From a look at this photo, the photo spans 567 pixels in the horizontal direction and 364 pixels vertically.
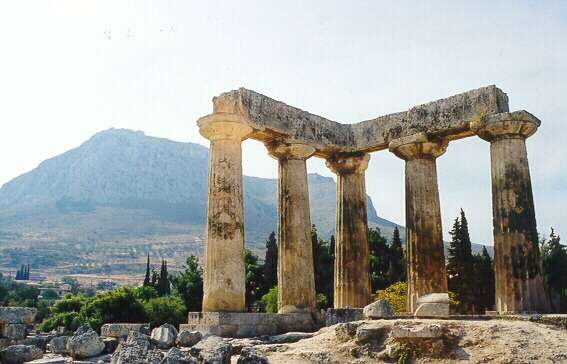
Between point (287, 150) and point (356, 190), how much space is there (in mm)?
4201

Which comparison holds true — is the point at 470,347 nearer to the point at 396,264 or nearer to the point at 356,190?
the point at 356,190

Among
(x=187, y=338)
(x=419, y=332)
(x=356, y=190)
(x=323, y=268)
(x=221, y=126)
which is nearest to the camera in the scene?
(x=419, y=332)

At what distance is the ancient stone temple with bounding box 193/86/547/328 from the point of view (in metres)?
19.2

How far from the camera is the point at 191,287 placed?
66.3m

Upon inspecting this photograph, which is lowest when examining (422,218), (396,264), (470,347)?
(470,347)

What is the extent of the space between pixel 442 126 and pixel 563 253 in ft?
Result: 129

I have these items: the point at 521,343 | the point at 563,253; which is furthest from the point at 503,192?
the point at 563,253

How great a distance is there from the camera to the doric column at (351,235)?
2431 cm

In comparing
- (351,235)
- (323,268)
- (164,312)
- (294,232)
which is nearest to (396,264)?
(323,268)

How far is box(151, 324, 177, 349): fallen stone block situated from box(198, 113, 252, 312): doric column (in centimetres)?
277

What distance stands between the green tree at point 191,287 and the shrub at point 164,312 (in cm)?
288

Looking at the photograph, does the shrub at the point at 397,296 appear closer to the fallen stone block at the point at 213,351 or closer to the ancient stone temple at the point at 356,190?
the ancient stone temple at the point at 356,190

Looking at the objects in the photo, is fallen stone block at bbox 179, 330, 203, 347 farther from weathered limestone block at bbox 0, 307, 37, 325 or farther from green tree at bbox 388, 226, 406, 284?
green tree at bbox 388, 226, 406, 284

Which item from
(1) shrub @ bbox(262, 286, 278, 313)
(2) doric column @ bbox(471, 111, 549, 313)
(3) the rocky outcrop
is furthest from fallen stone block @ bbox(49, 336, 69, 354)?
(1) shrub @ bbox(262, 286, 278, 313)
